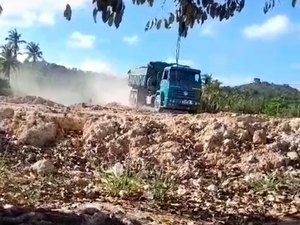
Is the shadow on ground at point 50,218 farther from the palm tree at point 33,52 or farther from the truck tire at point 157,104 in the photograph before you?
the palm tree at point 33,52

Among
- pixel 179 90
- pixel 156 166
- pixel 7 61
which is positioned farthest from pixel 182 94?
pixel 7 61

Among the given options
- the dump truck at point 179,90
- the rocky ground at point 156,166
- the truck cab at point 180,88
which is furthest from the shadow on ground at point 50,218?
the truck cab at point 180,88

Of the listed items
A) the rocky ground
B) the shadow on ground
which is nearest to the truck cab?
the rocky ground

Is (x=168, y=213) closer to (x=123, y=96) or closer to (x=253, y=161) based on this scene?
(x=253, y=161)

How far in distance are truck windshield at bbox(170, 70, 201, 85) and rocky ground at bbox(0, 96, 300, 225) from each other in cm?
1022

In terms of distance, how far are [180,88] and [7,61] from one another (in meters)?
43.7

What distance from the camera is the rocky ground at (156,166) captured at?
8102 mm

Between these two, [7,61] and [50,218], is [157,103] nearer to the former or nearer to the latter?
[50,218]

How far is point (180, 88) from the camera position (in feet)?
78.9

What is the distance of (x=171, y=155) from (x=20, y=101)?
38.7ft

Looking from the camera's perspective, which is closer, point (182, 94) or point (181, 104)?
point (182, 94)

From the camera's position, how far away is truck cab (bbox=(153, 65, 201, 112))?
23906 millimetres

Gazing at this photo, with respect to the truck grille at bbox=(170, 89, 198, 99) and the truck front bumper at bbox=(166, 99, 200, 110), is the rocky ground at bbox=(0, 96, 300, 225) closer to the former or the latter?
the truck grille at bbox=(170, 89, 198, 99)

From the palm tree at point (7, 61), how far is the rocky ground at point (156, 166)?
52.3m
